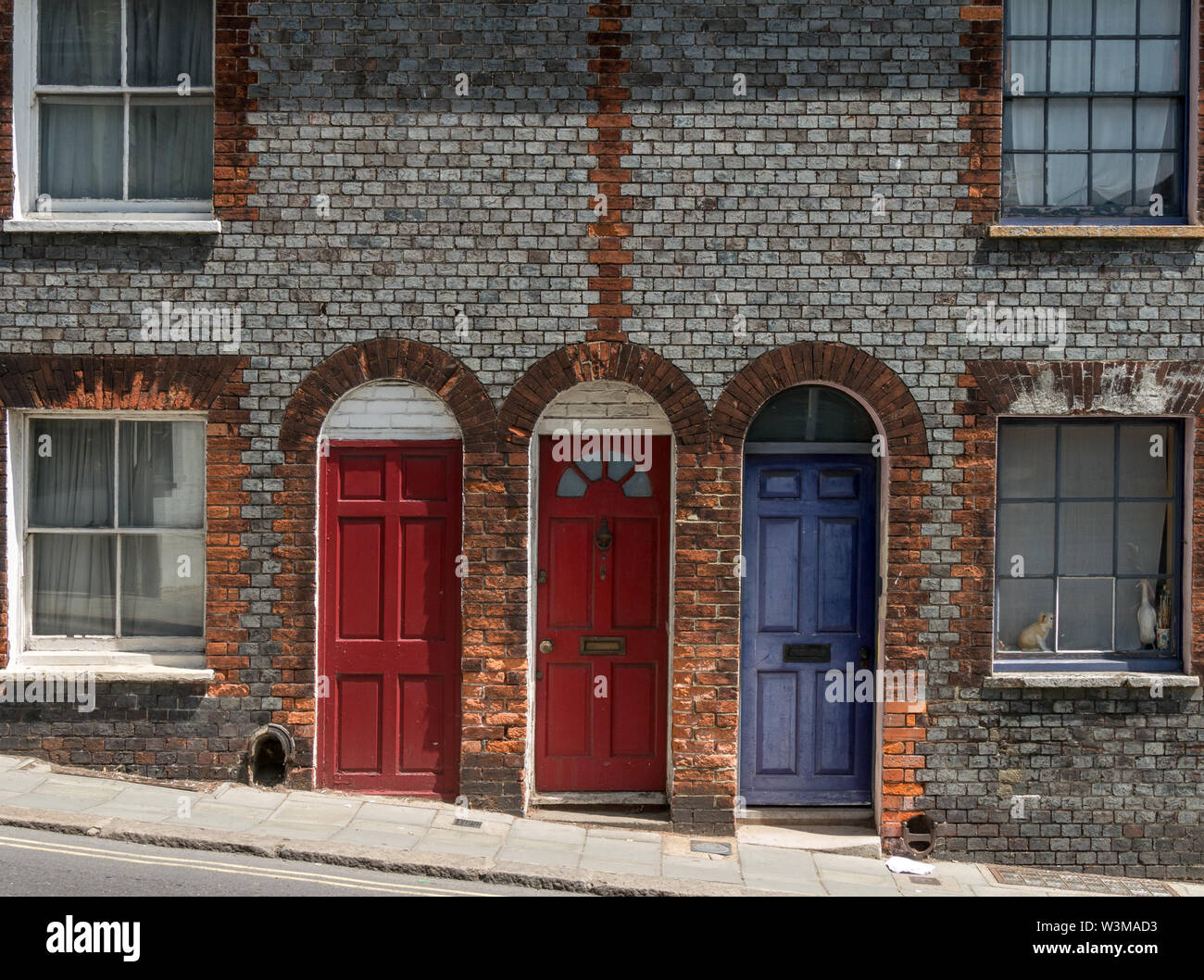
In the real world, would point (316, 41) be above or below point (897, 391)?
above

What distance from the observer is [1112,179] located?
7.76 m

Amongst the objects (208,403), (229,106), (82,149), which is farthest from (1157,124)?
(82,149)

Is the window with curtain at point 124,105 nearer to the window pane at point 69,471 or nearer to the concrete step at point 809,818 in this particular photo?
the window pane at point 69,471

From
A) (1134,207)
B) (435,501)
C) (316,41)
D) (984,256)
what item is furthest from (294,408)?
(1134,207)

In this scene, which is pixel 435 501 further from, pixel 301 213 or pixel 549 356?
pixel 301 213

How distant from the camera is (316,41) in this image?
7.53 metres

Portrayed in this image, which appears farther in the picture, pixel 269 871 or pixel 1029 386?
pixel 1029 386

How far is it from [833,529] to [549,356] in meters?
2.33

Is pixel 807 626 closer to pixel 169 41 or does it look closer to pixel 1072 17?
pixel 1072 17

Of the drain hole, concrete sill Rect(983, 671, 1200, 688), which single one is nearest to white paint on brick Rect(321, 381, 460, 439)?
the drain hole

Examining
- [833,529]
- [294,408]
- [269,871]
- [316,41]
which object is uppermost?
[316,41]

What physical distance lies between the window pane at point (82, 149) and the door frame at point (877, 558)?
15.9ft

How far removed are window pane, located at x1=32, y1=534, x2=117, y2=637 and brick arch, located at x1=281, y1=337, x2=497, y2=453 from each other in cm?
166

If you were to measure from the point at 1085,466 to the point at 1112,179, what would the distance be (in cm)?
201
